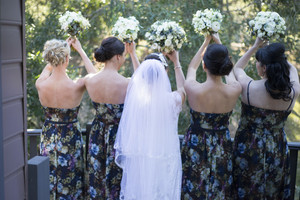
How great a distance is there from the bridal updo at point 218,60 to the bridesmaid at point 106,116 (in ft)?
2.60

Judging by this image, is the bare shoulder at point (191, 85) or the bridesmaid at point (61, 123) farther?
the bridesmaid at point (61, 123)

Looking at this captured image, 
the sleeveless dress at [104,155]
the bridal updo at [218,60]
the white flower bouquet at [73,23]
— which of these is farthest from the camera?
the white flower bouquet at [73,23]

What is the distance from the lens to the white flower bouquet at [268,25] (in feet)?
10.7

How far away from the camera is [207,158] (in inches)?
125

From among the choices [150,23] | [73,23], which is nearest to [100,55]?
[73,23]

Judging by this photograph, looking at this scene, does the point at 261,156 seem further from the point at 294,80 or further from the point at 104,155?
the point at 104,155

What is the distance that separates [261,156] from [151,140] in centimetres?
99

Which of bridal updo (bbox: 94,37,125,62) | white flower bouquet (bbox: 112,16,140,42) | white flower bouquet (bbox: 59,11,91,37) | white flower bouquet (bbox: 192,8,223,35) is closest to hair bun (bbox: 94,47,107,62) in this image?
bridal updo (bbox: 94,37,125,62)

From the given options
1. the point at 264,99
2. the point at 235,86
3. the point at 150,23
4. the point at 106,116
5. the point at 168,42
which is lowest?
the point at 106,116

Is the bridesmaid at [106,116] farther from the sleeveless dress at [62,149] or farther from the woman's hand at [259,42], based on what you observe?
the woman's hand at [259,42]

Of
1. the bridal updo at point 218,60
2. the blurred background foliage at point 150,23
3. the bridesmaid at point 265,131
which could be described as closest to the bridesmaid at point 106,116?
the bridal updo at point 218,60

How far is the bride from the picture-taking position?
296 centimetres

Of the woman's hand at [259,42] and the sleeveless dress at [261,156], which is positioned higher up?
the woman's hand at [259,42]

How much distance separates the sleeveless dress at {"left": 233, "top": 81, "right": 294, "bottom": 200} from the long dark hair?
0.66 feet
